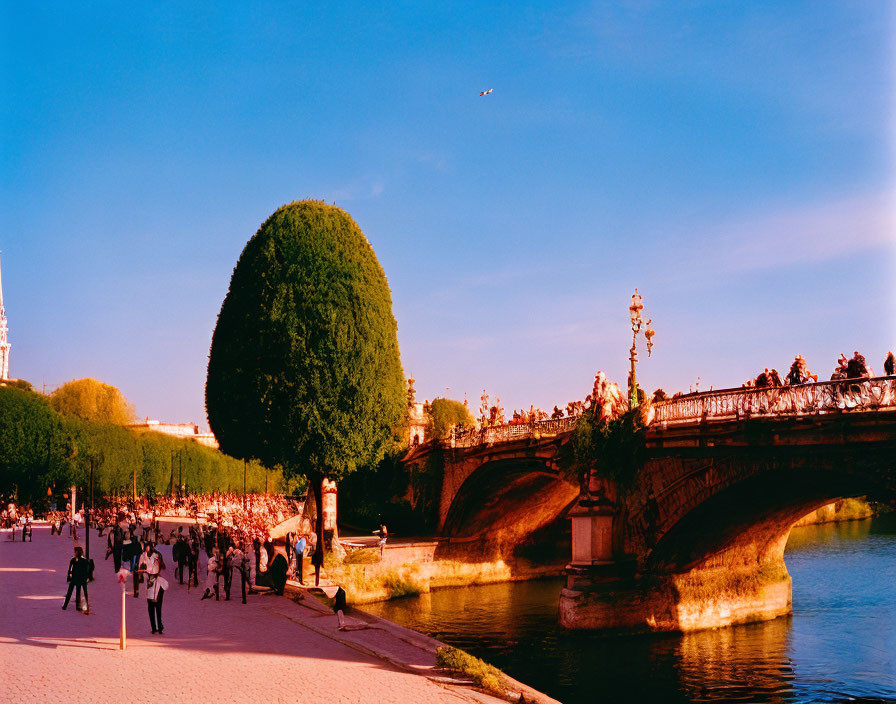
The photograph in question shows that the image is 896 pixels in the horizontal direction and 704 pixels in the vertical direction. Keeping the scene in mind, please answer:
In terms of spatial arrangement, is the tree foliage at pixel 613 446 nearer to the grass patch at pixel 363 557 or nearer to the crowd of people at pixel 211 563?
the crowd of people at pixel 211 563

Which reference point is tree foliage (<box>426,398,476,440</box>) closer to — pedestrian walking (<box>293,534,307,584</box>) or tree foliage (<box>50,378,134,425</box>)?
tree foliage (<box>50,378,134,425</box>)

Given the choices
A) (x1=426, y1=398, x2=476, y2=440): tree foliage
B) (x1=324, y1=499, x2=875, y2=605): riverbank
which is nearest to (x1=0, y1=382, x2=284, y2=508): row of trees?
(x1=324, y1=499, x2=875, y2=605): riverbank

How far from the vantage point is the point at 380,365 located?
139 ft

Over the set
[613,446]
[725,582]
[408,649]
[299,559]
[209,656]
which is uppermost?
[613,446]

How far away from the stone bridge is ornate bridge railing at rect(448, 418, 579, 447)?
0.44 ft

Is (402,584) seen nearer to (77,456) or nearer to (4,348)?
(77,456)

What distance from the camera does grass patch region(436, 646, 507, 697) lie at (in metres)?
17.5

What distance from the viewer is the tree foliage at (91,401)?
114m

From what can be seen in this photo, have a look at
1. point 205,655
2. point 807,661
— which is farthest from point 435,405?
point 205,655

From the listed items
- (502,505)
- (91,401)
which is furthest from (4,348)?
(502,505)

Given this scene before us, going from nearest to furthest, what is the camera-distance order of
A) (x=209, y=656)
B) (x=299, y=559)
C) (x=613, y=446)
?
(x=209, y=656) < (x=613, y=446) < (x=299, y=559)

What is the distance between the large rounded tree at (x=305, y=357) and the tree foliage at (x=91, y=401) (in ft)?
259

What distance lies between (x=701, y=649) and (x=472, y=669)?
15569mm

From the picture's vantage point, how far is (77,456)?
246 feet
